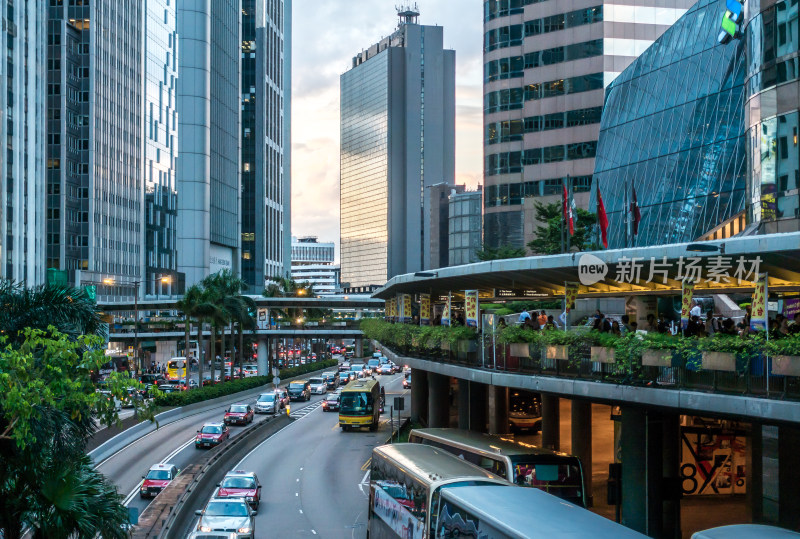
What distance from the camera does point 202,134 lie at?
15738cm

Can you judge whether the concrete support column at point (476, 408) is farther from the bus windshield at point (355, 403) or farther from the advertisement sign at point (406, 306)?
the bus windshield at point (355, 403)

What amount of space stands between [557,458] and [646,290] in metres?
9.33

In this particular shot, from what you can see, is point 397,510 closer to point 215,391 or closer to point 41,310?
point 41,310

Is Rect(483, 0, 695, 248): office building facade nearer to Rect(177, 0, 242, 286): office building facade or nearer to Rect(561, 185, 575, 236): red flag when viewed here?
Rect(561, 185, 575, 236): red flag

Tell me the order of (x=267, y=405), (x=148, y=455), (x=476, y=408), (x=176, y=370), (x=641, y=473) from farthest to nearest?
(x=176, y=370)
(x=267, y=405)
(x=148, y=455)
(x=476, y=408)
(x=641, y=473)

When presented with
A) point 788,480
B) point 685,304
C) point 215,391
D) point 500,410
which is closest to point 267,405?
point 215,391

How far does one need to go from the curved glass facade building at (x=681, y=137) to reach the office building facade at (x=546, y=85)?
1132 centimetres

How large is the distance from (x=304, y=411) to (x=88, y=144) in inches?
2945

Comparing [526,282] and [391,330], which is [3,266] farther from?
[526,282]

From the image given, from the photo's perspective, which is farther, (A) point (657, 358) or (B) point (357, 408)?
(B) point (357, 408)

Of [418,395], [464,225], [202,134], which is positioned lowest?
[418,395]

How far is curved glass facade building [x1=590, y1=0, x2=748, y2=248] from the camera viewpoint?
53.1 metres

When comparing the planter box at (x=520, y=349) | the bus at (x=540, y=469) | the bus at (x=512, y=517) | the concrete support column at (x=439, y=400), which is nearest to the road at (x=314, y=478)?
the concrete support column at (x=439, y=400)

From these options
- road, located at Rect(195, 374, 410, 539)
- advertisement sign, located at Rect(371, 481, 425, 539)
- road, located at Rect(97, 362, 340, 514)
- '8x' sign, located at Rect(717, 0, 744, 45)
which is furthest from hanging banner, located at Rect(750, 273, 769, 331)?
'8x' sign, located at Rect(717, 0, 744, 45)
